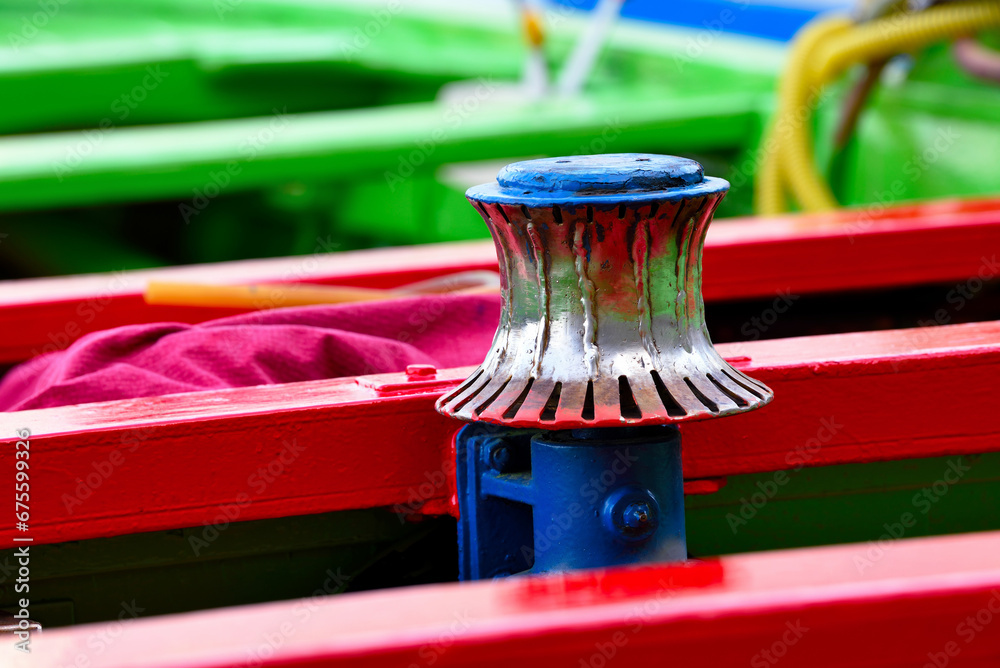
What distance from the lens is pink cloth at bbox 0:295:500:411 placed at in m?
1.11

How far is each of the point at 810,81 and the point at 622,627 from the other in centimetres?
240

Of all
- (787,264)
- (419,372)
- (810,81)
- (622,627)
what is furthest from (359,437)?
(810,81)

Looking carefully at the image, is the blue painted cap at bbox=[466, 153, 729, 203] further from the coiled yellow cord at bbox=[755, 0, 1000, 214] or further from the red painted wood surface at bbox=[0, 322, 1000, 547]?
the coiled yellow cord at bbox=[755, 0, 1000, 214]

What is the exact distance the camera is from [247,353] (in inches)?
45.1

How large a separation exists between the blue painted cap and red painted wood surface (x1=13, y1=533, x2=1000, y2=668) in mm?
259

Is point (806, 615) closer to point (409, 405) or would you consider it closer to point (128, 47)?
point (409, 405)

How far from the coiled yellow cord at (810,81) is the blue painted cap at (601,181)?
197cm

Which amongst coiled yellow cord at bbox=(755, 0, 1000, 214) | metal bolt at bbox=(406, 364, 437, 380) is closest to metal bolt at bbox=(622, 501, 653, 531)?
metal bolt at bbox=(406, 364, 437, 380)

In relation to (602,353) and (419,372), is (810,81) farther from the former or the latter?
(602,353)

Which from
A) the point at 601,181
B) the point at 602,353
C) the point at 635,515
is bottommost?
the point at 635,515

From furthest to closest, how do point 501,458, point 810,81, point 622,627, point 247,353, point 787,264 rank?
point 810,81 < point 787,264 < point 247,353 < point 501,458 < point 622,627

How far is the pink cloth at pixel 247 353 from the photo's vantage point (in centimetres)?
111

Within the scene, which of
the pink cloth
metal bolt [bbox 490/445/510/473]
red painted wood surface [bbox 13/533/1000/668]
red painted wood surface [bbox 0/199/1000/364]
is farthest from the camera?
red painted wood surface [bbox 0/199/1000/364]

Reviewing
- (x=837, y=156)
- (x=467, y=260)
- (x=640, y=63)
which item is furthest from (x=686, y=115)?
(x=467, y=260)
